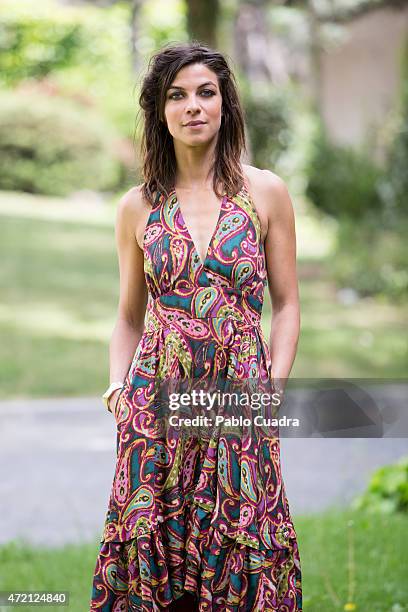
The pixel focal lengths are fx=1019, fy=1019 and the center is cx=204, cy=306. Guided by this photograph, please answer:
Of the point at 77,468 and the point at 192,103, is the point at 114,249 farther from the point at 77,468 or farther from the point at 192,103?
the point at 192,103

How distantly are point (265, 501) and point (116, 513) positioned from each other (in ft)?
1.38

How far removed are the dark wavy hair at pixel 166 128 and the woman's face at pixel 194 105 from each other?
3 centimetres

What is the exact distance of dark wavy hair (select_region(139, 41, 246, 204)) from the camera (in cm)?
292

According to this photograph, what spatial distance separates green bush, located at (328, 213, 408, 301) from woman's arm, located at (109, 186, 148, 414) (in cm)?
961

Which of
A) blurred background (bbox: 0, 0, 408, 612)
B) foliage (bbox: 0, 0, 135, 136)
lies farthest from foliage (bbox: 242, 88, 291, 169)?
foliage (bbox: 0, 0, 135, 136)

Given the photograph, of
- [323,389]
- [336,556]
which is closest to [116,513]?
[323,389]

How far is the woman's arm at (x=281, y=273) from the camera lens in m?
2.96

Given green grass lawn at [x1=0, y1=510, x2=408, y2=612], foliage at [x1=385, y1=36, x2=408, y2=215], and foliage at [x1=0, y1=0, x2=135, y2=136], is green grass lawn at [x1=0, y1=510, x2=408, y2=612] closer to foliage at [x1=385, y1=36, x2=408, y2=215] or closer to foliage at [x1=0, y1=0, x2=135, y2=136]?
foliage at [x1=385, y1=36, x2=408, y2=215]

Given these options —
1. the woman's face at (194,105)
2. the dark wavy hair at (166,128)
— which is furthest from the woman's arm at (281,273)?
the woman's face at (194,105)

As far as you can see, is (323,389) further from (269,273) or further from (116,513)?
(116,513)

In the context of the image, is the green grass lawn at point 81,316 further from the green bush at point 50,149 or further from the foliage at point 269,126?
the foliage at point 269,126

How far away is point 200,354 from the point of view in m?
2.87

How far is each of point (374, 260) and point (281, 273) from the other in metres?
10.6

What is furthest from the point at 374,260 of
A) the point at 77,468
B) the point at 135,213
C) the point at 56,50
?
the point at 56,50
